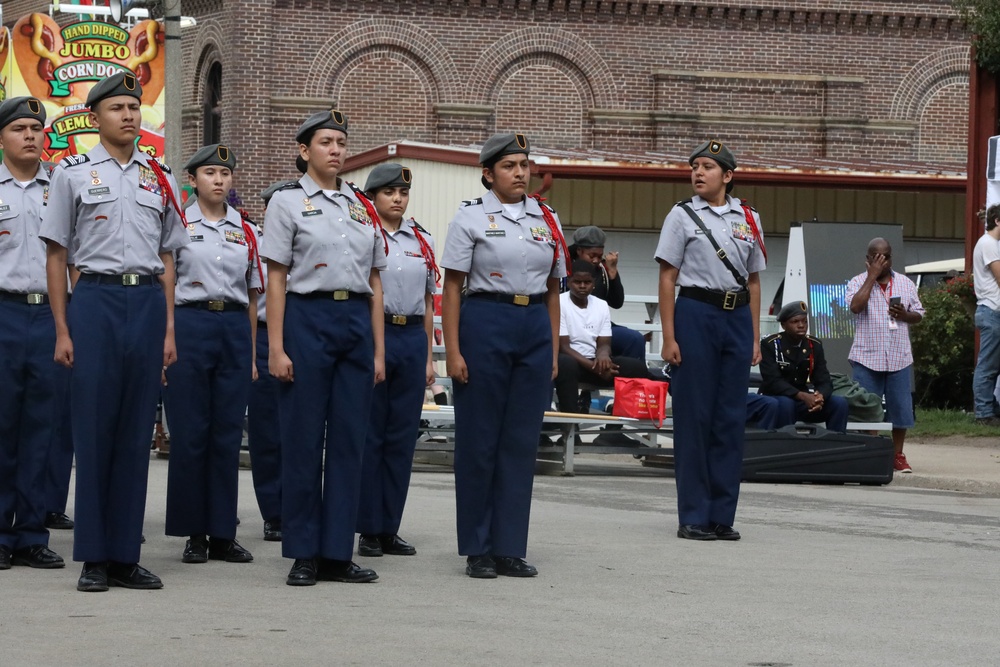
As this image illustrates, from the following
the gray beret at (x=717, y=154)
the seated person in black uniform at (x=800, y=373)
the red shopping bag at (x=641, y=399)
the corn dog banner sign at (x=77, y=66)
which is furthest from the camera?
the corn dog banner sign at (x=77, y=66)

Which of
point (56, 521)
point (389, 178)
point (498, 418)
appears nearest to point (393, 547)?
point (498, 418)

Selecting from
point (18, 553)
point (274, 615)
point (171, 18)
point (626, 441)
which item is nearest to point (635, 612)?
point (274, 615)

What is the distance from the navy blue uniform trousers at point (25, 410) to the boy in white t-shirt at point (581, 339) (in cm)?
726

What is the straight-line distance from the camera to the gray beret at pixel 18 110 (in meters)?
8.93

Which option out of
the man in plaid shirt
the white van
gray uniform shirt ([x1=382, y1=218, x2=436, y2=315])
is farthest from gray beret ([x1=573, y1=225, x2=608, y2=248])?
the white van

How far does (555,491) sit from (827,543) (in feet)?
11.8

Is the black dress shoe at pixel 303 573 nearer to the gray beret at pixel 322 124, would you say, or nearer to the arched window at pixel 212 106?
the gray beret at pixel 322 124

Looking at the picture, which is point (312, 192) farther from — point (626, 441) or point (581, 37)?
point (581, 37)

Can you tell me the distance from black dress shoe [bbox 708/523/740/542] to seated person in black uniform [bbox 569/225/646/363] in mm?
6349

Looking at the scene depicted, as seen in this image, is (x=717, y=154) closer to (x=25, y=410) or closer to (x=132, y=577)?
(x=25, y=410)

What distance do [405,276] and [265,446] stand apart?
136 centimetres

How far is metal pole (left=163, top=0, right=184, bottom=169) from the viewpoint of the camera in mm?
22453

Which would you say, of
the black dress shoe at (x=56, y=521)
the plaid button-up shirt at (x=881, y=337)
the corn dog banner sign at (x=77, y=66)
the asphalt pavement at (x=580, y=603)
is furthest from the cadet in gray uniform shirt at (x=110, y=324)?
the corn dog banner sign at (x=77, y=66)

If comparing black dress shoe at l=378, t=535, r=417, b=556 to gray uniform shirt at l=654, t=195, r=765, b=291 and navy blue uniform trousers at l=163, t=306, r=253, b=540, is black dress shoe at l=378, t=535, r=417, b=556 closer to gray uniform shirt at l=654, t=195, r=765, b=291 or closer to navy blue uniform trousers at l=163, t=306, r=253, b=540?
navy blue uniform trousers at l=163, t=306, r=253, b=540
